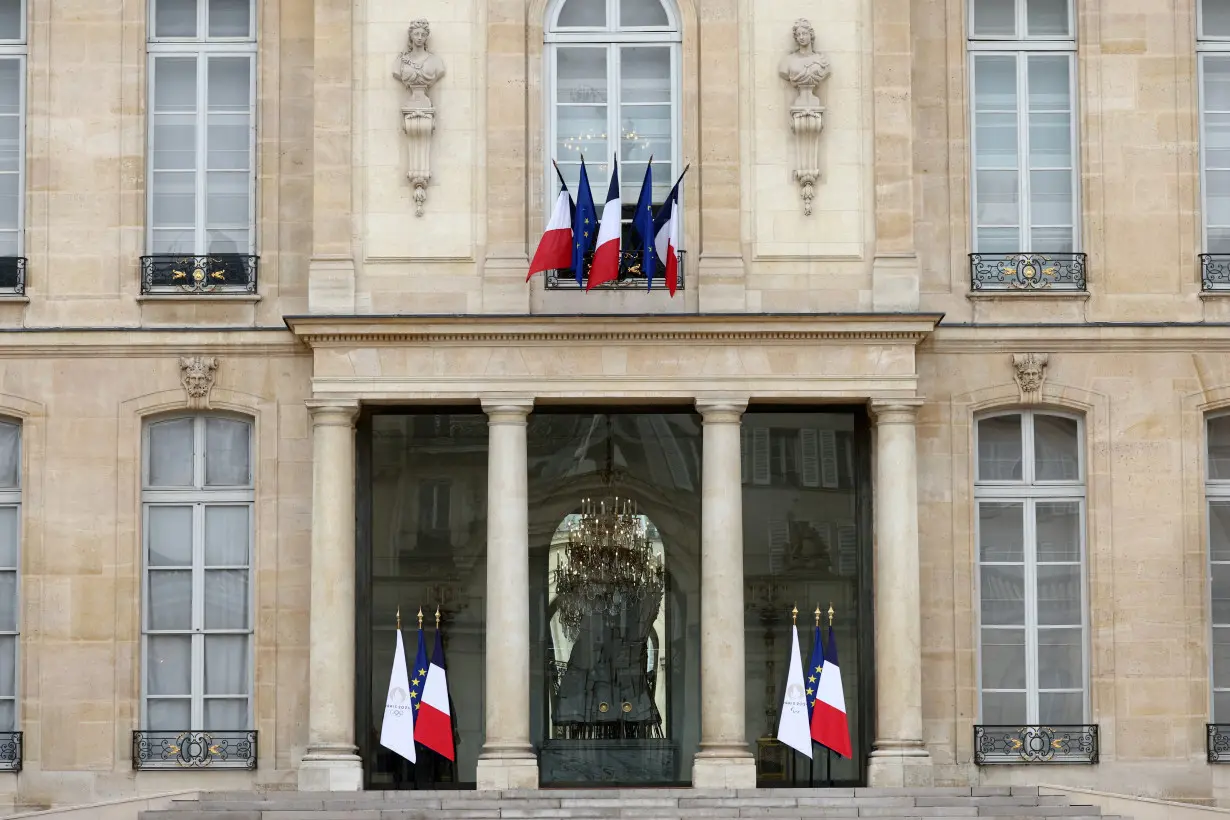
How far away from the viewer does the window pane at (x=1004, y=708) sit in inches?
923

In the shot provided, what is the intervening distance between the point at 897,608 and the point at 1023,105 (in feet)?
16.9

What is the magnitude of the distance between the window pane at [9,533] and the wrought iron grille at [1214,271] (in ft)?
37.7

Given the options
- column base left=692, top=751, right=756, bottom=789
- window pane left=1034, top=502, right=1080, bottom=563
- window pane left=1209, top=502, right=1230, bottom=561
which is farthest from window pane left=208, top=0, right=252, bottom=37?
window pane left=1209, top=502, right=1230, bottom=561

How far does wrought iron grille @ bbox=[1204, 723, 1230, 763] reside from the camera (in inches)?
914

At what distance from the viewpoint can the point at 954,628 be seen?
2341 cm

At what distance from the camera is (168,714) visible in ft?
77.0

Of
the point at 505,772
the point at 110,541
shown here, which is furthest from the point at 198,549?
the point at 505,772

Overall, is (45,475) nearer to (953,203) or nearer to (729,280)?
(729,280)

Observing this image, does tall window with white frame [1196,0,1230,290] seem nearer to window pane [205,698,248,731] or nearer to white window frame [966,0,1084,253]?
white window frame [966,0,1084,253]

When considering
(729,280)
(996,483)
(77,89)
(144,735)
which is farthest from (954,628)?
→ (77,89)

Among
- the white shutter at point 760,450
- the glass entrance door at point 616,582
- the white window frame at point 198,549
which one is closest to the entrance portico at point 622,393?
the white window frame at point 198,549

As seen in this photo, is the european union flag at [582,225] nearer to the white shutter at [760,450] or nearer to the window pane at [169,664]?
the white shutter at [760,450]

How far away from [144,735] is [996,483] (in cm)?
836

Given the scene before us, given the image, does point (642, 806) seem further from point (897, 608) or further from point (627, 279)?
point (627, 279)
